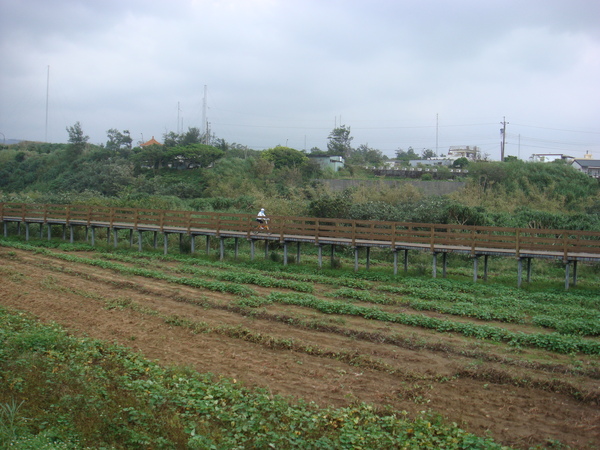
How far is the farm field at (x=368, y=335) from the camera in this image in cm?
837

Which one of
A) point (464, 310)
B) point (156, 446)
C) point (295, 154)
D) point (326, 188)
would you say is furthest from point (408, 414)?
point (295, 154)

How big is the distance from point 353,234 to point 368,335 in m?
9.08

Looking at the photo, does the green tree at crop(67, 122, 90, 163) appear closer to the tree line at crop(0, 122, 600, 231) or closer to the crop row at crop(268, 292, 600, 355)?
the tree line at crop(0, 122, 600, 231)

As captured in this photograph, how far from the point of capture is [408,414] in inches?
309

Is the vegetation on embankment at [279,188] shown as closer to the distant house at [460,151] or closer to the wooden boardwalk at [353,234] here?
the wooden boardwalk at [353,234]

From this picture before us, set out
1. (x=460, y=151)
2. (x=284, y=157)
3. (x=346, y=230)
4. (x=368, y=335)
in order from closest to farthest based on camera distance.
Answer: (x=368, y=335), (x=346, y=230), (x=284, y=157), (x=460, y=151)

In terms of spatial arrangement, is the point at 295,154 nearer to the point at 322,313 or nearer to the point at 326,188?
the point at 326,188

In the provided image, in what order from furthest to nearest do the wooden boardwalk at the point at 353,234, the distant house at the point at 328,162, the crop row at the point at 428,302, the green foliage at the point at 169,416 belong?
the distant house at the point at 328,162, the wooden boardwalk at the point at 353,234, the crop row at the point at 428,302, the green foliage at the point at 169,416

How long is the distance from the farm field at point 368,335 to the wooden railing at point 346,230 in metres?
1.66

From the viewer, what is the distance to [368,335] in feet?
38.2

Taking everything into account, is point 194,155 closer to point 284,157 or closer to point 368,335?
point 284,157

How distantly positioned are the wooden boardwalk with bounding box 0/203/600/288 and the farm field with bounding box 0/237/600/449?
54.4 inches

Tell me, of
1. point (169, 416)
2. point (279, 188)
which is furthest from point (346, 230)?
point (279, 188)

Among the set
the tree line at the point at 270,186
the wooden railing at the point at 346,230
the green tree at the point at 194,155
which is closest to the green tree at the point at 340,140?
the tree line at the point at 270,186
